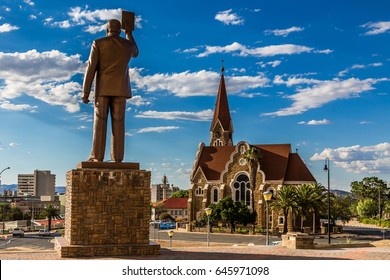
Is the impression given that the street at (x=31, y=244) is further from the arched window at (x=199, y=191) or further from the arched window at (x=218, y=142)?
the arched window at (x=218, y=142)

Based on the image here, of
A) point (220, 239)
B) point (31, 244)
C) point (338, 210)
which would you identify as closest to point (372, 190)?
point (338, 210)

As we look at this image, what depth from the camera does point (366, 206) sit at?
8162cm

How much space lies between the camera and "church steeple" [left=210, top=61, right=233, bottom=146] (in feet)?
230

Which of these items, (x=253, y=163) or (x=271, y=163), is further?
(x=271, y=163)

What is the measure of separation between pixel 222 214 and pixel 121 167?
3881 centimetres

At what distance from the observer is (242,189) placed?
58.7 metres

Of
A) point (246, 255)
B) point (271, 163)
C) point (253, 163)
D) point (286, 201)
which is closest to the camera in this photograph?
point (246, 255)

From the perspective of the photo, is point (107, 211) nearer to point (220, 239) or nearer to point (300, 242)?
point (300, 242)

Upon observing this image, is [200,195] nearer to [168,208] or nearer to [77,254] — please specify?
[168,208]

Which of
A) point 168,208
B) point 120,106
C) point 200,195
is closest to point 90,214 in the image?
point 120,106

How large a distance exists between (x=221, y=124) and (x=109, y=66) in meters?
55.5

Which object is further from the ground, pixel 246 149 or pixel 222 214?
pixel 246 149

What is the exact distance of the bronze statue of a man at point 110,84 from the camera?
15.4 metres
